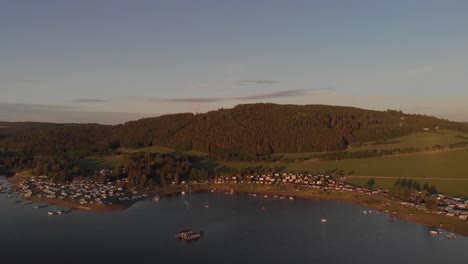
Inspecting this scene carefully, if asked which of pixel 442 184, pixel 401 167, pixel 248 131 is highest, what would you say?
pixel 248 131

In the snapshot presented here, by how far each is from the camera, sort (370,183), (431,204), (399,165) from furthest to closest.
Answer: (399,165) → (370,183) → (431,204)

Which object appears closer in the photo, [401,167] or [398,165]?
[401,167]

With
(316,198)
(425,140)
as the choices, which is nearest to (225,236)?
(316,198)

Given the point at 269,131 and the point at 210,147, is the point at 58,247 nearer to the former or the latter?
the point at 210,147

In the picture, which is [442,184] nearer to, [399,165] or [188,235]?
[399,165]

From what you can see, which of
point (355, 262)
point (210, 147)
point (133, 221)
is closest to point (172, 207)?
point (133, 221)

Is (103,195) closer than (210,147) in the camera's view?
Yes

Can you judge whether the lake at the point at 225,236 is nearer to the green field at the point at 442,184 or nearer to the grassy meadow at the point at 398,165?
→ the green field at the point at 442,184
